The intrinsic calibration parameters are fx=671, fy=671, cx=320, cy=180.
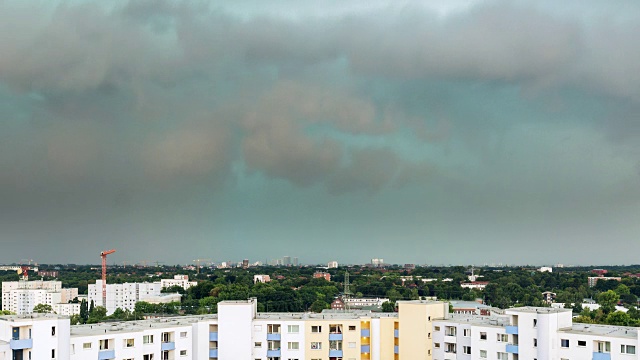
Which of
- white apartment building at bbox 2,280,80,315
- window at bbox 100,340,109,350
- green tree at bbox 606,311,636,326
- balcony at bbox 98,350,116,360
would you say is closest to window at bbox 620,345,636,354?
balcony at bbox 98,350,116,360

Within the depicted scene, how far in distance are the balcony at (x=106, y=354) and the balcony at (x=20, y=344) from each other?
170 inches

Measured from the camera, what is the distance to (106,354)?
1550 inches

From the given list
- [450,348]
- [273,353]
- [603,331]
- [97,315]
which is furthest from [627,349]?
[97,315]

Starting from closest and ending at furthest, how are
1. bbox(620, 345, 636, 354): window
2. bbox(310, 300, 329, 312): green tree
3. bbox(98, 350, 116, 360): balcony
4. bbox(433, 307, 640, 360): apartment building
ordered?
bbox(620, 345, 636, 354): window < bbox(433, 307, 640, 360): apartment building < bbox(98, 350, 116, 360): balcony < bbox(310, 300, 329, 312): green tree

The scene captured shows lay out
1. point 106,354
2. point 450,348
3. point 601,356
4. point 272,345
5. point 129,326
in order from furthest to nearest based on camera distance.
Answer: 1. point 450,348
2. point 272,345
3. point 129,326
4. point 106,354
5. point 601,356

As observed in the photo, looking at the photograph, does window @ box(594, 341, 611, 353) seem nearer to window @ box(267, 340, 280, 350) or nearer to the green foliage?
window @ box(267, 340, 280, 350)

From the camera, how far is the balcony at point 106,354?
128 feet

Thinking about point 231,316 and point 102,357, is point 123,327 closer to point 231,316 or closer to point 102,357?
point 102,357

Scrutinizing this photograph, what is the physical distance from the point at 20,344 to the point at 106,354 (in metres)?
5.19

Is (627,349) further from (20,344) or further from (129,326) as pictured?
(20,344)

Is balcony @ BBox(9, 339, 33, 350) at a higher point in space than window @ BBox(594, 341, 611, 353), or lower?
higher

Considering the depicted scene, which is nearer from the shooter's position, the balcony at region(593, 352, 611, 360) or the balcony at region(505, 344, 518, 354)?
the balcony at region(593, 352, 611, 360)

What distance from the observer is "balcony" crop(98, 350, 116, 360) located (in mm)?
39094

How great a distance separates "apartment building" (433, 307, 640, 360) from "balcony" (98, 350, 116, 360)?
2112cm
